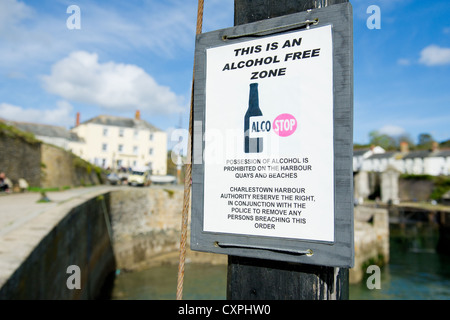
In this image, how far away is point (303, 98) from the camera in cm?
150

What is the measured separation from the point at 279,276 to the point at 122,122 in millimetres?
61783

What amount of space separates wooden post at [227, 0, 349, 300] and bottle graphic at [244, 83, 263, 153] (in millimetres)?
400

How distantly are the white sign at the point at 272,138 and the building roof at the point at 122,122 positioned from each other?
6000 centimetres

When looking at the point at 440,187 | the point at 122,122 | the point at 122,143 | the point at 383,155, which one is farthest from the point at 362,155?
the point at 122,122

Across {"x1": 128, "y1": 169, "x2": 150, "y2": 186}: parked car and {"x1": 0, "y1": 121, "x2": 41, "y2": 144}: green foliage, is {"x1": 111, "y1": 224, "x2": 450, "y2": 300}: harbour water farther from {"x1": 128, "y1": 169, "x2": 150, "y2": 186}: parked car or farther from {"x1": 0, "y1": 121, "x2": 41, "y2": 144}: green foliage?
{"x1": 128, "y1": 169, "x2": 150, "y2": 186}: parked car

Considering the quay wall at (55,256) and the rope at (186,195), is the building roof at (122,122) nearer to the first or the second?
the quay wall at (55,256)

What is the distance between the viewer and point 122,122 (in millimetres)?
59875

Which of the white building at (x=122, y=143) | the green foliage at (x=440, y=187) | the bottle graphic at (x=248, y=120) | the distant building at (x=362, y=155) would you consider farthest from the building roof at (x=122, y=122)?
the bottle graphic at (x=248, y=120)

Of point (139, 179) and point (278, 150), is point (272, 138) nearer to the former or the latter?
point (278, 150)

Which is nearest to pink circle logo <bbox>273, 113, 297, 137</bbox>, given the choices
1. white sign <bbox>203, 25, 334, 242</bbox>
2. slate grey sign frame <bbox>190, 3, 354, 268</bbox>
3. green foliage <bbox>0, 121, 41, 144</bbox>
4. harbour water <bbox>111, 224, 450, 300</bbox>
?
white sign <bbox>203, 25, 334, 242</bbox>

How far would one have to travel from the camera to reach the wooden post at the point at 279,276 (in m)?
1.43

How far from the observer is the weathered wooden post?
1415 millimetres
